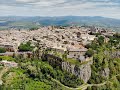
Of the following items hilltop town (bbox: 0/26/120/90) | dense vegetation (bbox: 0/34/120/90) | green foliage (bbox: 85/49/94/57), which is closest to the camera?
dense vegetation (bbox: 0/34/120/90)

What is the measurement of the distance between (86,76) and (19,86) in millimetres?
15001

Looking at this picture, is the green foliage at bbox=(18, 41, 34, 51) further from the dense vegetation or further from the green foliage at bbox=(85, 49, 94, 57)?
the green foliage at bbox=(85, 49, 94, 57)

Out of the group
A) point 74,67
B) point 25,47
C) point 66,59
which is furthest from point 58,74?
point 25,47

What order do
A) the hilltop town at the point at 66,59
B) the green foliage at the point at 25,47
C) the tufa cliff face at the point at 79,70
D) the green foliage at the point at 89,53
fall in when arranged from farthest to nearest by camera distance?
1. the green foliage at the point at 25,47
2. the green foliage at the point at 89,53
3. the tufa cliff face at the point at 79,70
4. the hilltop town at the point at 66,59

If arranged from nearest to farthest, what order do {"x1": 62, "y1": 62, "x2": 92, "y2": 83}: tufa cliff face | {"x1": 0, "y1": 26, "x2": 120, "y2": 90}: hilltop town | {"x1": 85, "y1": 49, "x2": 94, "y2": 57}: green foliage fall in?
1. {"x1": 0, "y1": 26, "x2": 120, "y2": 90}: hilltop town
2. {"x1": 62, "y1": 62, "x2": 92, "y2": 83}: tufa cliff face
3. {"x1": 85, "y1": 49, "x2": 94, "y2": 57}: green foliage

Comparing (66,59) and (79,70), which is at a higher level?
(66,59)

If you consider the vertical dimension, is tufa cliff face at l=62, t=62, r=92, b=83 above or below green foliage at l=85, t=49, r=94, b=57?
below

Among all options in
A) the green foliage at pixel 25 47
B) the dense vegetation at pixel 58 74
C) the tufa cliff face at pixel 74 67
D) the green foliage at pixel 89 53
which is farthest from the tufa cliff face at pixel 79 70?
the green foliage at pixel 25 47

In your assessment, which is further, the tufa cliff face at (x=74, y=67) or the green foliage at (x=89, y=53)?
the green foliage at (x=89, y=53)

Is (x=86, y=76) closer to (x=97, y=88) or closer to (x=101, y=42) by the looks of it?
(x=97, y=88)

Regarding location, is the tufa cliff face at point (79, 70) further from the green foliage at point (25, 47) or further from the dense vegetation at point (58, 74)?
the green foliage at point (25, 47)

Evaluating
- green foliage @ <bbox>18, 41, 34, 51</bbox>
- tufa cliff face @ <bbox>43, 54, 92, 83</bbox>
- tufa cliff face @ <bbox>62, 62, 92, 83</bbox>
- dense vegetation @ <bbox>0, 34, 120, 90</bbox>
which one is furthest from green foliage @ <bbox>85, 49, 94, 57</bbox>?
green foliage @ <bbox>18, 41, 34, 51</bbox>

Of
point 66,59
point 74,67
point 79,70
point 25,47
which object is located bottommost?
point 79,70

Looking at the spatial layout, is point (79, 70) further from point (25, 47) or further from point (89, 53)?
point (25, 47)
